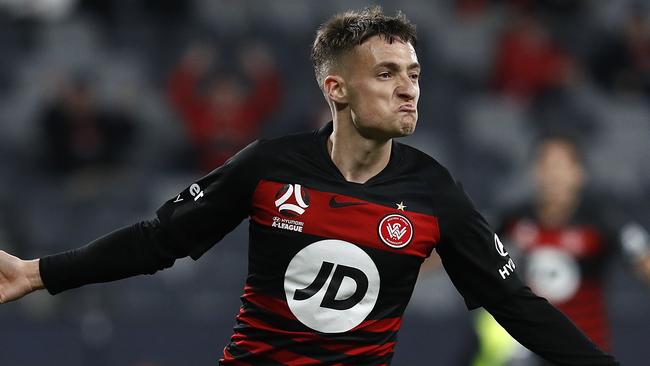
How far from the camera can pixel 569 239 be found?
22.7 ft

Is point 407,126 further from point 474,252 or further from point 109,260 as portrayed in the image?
point 109,260

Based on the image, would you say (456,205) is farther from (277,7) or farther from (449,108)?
(277,7)

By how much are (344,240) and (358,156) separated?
0.32m

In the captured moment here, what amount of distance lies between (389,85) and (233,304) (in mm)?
5520

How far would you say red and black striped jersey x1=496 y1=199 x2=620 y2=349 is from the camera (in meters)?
6.74

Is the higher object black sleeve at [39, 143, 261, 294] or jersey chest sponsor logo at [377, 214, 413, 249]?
jersey chest sponsor logo at [377, 214, 413, 249]

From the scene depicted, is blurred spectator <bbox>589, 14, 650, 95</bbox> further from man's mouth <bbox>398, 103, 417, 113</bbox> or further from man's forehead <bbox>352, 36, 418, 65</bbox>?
man's mouth <bbox>398, 103, 417, 113</bbox>

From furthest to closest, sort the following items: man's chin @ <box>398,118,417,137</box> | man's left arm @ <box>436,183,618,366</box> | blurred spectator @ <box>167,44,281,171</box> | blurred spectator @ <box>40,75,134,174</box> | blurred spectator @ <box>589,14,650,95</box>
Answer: blurred spectator @ <box>589,14,650,95</box> → blurred spectator @ <box>167,44,281,171</box> → blurred spectator @ <box>40,75,134,174</box> → man's left arm @ <box>436,183,618,366</box> → man's chin @ <box>398,118,417,137</box>

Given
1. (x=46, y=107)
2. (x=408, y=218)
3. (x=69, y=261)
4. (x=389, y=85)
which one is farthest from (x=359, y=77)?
(x=46, y=107)

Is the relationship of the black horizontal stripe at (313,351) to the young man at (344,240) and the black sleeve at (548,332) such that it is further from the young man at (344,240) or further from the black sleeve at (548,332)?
the black sleeve at (548,332)

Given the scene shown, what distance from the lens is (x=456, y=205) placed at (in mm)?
4141

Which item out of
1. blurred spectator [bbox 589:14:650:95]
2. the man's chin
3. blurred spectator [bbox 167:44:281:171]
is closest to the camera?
the man's chin

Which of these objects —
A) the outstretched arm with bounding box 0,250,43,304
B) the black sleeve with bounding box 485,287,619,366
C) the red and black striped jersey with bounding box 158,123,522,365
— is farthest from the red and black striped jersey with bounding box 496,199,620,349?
the outstretched arm with bounding box 0,250,43,304

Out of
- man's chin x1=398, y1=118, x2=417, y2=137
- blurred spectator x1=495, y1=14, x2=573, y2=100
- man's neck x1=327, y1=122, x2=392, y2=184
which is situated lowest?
man's neck x1=327, y1=122, x2=392, y2=184
